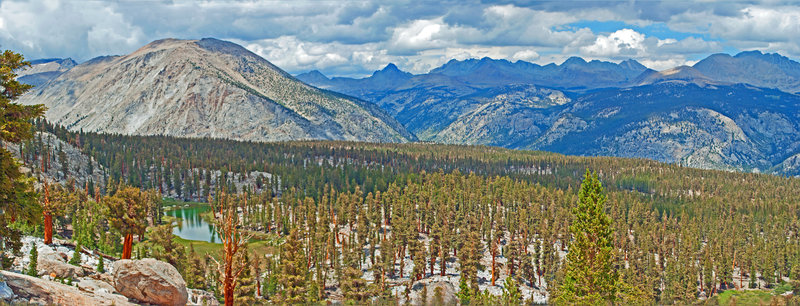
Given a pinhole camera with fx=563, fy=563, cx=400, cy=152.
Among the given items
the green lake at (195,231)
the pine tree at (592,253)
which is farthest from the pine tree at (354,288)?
the green lake at (195,231)

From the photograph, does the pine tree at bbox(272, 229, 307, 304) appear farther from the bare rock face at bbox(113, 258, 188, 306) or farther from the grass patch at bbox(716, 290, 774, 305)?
the grass patch at bbox(716, 290, 774, 305)

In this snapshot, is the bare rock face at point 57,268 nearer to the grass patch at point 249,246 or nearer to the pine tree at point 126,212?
the pine tree at point 126,212

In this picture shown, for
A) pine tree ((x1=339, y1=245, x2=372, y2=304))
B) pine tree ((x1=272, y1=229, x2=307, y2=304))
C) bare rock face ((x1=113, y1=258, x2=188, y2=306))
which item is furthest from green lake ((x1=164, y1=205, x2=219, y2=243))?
bare rock face ((x1=113, y1=258, x2=188, y2=306))

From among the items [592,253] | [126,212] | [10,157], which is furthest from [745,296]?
[10,157]

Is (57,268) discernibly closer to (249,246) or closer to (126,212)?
(126,212)

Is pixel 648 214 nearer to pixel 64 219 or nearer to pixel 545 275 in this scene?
pixel 545 275

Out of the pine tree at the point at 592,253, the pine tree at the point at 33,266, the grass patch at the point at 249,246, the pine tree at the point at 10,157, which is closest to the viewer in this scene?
the pine tree at the point at 10,157
